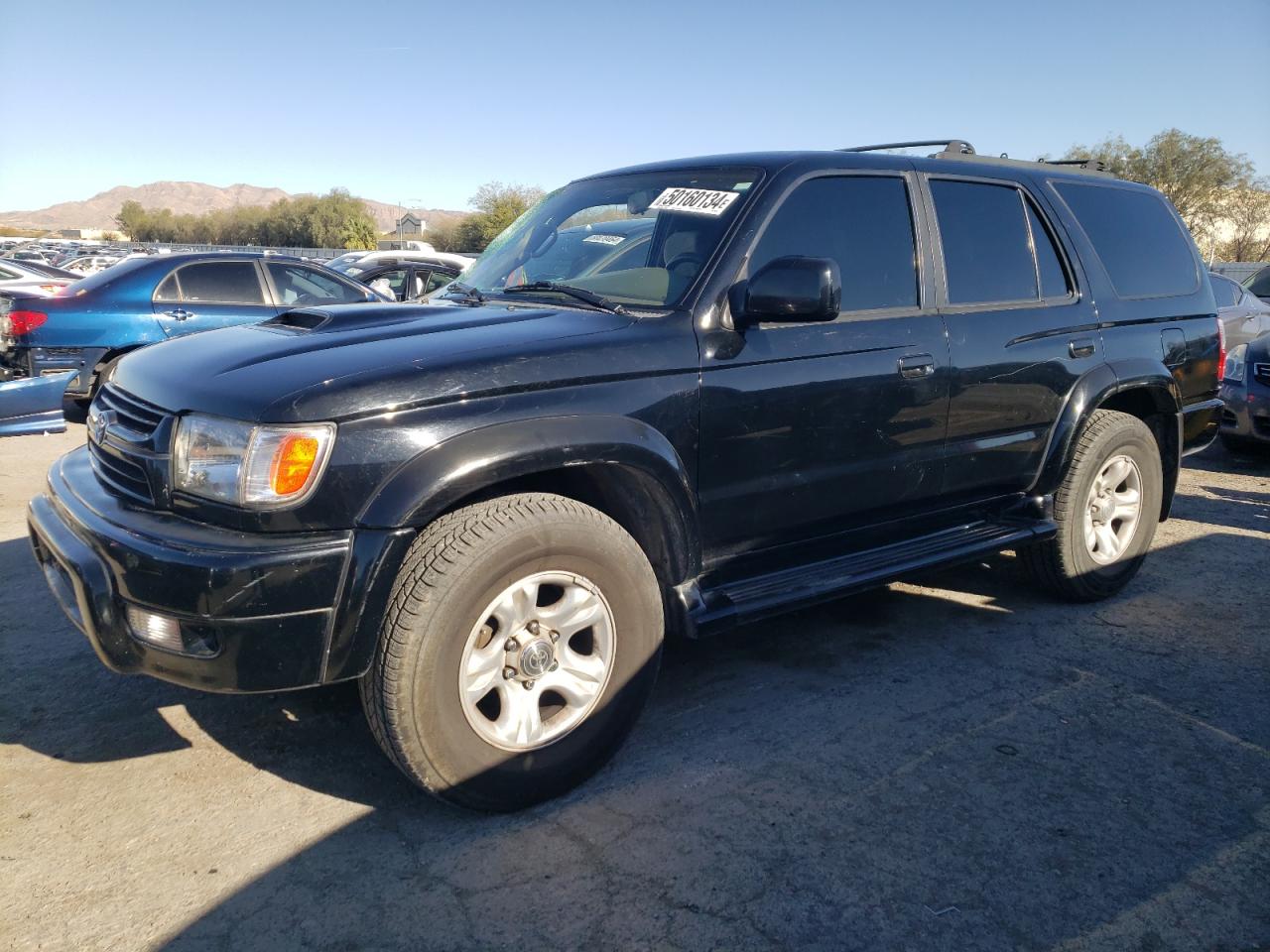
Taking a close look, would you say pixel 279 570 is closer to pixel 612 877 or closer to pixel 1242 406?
pixel 612 877

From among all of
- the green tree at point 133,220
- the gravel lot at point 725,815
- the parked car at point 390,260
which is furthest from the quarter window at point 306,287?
the green tree at point 133,220

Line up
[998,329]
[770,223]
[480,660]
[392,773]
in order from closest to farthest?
[480,660] < [392,773] < [770,223] < [998,329]

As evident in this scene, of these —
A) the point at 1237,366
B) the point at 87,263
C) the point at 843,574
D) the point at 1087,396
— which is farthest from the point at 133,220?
the point at 843,574

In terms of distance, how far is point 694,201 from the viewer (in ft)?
11.3

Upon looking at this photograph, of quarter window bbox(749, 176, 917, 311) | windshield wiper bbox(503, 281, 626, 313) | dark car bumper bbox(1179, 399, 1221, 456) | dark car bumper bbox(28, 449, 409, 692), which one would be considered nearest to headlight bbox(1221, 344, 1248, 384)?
dark car bumper bbox(1179, 399, 1221, 456)

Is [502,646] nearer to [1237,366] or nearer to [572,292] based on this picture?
[572,292]

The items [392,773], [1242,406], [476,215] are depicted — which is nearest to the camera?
[392,773]

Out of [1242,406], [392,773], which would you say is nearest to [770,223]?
[392,773]

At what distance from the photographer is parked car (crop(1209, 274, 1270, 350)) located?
1103 centimetres

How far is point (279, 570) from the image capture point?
2.35 meters

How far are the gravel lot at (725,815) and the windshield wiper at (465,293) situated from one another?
1553 mm

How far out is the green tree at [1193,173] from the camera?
130 ft

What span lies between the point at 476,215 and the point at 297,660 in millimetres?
54136

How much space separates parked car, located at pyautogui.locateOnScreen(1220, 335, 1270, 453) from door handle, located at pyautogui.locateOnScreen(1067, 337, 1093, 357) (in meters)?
4.78
